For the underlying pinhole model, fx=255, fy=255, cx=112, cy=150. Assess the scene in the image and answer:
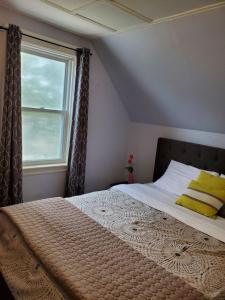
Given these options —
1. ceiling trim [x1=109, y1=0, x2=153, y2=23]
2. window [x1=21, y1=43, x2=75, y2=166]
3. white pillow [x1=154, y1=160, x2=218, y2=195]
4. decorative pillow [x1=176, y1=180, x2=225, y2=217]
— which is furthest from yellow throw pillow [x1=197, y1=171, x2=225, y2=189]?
window [x1=21, y1=43, x2=75, y2=166]

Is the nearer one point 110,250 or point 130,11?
point 110,250

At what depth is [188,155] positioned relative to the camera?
3068 millimetres

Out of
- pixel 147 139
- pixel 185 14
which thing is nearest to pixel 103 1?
pixel 185 14

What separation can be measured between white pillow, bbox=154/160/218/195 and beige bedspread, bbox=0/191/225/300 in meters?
0.63

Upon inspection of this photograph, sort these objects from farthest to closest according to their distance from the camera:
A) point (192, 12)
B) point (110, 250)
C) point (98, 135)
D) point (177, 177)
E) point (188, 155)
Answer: point (98, 135) → point (188, 155) → point (177, 177) → point (192, 12) → point (110, 250)

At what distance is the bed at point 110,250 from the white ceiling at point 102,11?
5.50 ft

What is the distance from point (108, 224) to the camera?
76.8 inches

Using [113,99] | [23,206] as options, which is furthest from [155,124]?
[23,206]

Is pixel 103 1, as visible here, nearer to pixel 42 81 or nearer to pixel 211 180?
pixel 42 81

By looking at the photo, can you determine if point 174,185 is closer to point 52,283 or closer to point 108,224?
point 108,224

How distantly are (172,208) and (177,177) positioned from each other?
62cm

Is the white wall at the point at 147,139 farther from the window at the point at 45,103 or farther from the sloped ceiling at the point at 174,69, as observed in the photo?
the window at the point at 45,103

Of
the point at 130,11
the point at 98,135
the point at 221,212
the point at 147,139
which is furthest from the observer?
the point at 147,139

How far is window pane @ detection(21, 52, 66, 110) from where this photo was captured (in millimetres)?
2855
